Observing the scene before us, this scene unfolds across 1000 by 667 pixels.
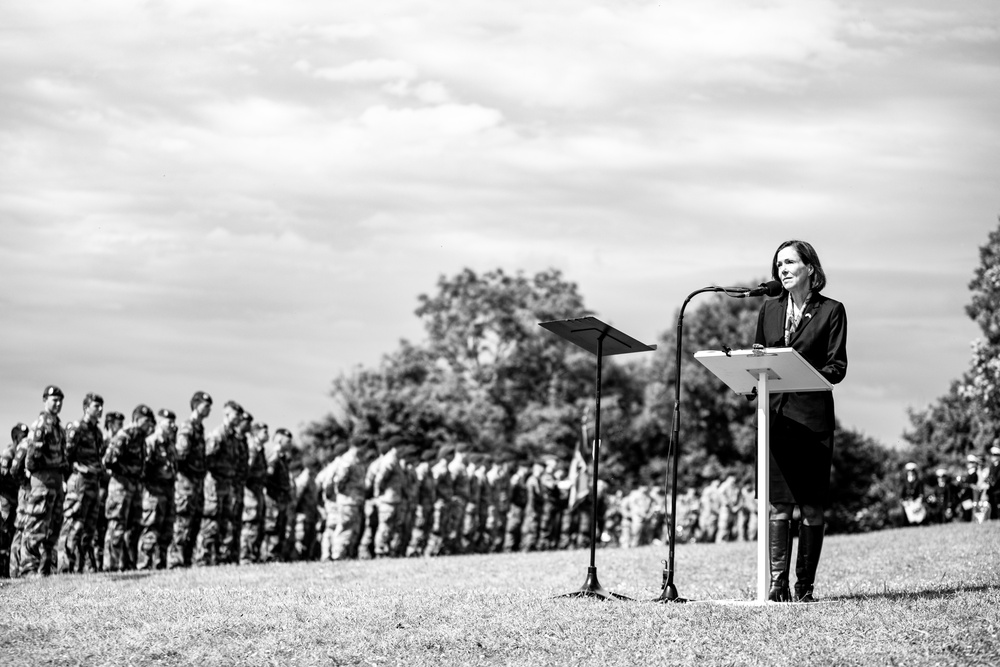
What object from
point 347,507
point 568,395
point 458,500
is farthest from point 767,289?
point 568,395

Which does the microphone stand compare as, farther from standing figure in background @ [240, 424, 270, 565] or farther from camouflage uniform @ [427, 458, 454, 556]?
camouflage uniform @ [427, 458, 454, 556]

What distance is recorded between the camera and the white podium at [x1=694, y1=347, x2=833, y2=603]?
26.9ft

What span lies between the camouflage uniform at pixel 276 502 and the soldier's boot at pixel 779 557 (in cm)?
1206

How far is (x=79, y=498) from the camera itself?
15.7 meters

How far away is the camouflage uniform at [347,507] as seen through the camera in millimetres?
20969

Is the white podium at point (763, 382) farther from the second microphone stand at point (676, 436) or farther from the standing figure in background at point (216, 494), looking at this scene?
the standing figure in background at point (216, 494)

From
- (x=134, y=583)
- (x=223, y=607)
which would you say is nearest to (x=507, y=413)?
(x=134, y=583)

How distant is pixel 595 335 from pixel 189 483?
9.10 meters

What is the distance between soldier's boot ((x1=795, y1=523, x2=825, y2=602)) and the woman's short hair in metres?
1.68

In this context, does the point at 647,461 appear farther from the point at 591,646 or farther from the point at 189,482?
the point at 591,646

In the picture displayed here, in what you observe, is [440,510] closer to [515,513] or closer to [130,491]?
[515,513]

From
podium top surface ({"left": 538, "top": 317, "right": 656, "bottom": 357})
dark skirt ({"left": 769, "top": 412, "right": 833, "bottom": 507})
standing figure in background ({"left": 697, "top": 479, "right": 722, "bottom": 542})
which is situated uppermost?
podium top surface ({"left": 538, "top": 317, "right": 656, "bottom": 357})

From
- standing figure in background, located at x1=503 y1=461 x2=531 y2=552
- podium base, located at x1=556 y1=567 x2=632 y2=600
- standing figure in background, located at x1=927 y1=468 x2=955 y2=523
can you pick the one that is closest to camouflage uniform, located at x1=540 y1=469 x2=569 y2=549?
standing figure in background, located at x1=503 y1=461 x2=531 y2=552

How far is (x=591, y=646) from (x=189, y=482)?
10.5 meters
